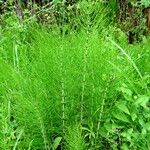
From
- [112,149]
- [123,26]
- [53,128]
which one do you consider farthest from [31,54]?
[123,26]

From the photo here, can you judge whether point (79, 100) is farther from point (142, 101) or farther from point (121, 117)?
point (142, 101)

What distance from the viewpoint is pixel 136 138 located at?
2.25 meters

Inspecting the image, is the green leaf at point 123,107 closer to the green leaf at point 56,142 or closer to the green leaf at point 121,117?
the green leaf at point 121,117

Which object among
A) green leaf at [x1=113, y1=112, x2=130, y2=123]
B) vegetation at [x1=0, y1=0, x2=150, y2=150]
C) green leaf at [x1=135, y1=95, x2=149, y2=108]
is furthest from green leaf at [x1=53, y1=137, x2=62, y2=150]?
green leaf at [x1=135, y1=95, x2=149, y2=108]

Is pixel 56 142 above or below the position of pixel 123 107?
below

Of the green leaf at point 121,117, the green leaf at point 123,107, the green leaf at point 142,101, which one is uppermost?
the green leaf at point 142,101

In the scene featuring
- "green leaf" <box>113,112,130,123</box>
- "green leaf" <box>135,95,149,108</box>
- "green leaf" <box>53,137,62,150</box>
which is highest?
"green leaf" <box>135,95,149,108</box>

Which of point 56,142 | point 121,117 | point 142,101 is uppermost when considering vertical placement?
point 142,101

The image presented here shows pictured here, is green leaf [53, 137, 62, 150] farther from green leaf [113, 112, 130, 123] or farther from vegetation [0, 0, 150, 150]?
green leaf [113, 112, 130, 123]

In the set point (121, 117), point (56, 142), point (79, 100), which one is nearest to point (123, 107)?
point (121, 117)

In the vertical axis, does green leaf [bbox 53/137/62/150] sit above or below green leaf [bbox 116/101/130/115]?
below

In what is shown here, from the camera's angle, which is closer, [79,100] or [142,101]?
[142,101]

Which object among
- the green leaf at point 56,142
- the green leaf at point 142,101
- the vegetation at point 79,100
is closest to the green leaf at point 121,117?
the vegetation at point 79,100

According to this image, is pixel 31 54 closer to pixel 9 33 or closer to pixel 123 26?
pixel 9 33
